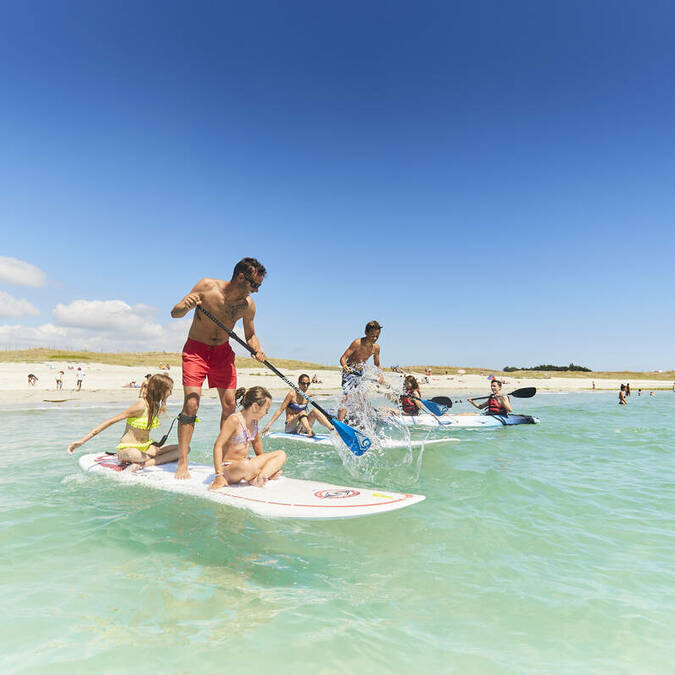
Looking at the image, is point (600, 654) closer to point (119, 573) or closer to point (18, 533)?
point (119, 573)

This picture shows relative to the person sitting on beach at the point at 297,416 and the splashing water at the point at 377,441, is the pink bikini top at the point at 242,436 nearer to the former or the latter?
the splashing water at the point at 377,441

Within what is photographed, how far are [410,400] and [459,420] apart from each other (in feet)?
4.76

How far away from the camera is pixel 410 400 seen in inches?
493

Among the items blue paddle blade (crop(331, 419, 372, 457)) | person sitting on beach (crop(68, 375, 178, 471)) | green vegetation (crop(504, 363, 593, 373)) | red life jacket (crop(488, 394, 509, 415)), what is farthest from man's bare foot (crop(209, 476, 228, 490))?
green vegetation (crop(504, 363, 593, 373))

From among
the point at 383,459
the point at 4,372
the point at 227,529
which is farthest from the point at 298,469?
the point at 4,372

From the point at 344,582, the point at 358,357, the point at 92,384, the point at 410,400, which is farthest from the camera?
the point at 92,384

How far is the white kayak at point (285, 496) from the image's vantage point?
4652 millimetres

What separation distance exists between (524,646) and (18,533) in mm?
4564

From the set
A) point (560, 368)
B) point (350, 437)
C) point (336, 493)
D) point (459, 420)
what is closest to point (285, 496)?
point (336, 493)

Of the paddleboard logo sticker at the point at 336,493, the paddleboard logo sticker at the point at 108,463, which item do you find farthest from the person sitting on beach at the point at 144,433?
the paddleboard logo sticker at the point at 336,493

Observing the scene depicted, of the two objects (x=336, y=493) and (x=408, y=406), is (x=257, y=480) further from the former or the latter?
(x=408, y=406)

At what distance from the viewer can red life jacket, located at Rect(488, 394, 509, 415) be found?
13.2 m

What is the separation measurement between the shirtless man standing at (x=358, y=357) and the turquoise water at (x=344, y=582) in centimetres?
295

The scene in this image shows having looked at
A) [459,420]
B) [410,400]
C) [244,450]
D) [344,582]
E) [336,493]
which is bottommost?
[344,582]
